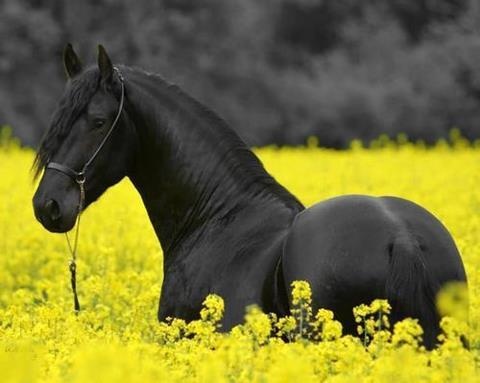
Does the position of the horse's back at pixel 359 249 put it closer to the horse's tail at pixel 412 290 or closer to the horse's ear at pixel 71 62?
the horse's tail at pixel 412 290

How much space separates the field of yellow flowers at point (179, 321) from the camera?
154 inches

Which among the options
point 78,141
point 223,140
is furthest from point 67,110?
point 223,140

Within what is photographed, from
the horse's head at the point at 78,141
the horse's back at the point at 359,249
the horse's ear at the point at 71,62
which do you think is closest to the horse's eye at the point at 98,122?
the horse's head at the point at 78,141

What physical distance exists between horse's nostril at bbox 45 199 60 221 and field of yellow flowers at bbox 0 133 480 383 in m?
0.44

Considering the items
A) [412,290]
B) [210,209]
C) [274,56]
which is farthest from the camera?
[274,56]

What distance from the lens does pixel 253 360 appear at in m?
4.23

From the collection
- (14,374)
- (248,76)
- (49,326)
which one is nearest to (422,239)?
(49,326)

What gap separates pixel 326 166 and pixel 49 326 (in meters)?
13.3

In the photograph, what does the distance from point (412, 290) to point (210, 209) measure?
5.00 feet

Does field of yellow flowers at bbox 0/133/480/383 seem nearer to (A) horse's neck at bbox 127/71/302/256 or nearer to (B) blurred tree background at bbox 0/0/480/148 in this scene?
(A) horse's neck at bbox 127/71/302/256

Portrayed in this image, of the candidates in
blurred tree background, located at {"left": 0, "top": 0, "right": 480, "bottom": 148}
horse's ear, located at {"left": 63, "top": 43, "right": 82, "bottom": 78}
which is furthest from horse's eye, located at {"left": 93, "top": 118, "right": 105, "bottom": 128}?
blurred tree background, located at {"left": 0, "top": 0, "right": 480, "bottom": 148}

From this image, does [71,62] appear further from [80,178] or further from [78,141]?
[80,178]

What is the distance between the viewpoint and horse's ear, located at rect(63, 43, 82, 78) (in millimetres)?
6355

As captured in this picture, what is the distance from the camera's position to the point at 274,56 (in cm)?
2828
